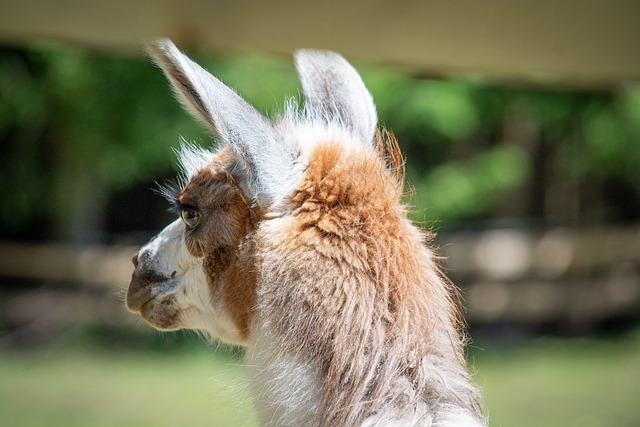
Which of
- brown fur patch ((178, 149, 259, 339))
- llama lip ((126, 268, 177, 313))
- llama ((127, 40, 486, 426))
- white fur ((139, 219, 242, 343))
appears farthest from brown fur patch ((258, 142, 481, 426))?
llama lip ((126, 268, 177, 313))

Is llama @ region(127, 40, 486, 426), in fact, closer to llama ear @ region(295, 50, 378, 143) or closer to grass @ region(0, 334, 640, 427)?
llama ear @ region(295, 50, 378, 143)

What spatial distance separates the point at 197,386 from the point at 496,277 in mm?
4752

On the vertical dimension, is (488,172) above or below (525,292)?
above

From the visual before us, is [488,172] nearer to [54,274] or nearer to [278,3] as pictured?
[54,274]

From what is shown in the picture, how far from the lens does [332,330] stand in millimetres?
2391

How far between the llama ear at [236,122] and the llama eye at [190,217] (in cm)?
30

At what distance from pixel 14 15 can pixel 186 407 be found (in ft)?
20.9

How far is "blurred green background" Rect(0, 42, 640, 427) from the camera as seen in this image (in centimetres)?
1166

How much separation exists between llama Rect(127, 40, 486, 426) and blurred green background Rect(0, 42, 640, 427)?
27.4 feet

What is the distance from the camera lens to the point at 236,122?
243cm

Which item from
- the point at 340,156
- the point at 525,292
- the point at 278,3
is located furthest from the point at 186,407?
the point at 340,156

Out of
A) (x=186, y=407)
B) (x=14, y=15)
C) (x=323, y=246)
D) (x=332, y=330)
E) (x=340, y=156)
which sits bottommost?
(x=186, y=407)

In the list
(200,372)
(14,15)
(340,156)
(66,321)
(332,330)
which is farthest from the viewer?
(66,321)

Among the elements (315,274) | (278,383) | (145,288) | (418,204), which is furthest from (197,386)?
(315,274)
